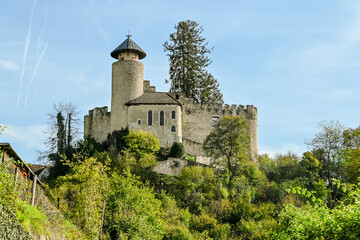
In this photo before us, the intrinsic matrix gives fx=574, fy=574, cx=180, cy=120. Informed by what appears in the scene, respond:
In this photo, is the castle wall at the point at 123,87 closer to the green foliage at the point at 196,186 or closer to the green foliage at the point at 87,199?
the green foliage at the point at 196,186

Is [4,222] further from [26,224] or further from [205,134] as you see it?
[205,134]

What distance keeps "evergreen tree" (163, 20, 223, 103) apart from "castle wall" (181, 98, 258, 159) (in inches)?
178

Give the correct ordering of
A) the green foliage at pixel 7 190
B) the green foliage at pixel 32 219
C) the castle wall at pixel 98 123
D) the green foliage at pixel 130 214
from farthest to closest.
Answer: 1. the castle wall at pixel 98 123
2. the green foliage at pixel 130 214
3. the green foliage at pixel 32 219
4. the green foliage at pixel 7 190

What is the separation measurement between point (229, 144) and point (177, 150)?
454 cm

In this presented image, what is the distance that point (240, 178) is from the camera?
4766cm

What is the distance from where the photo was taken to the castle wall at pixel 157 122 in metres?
51.1

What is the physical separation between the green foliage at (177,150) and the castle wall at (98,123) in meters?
7.30

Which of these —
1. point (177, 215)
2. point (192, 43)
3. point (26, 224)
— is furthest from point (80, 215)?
point (192, 43)

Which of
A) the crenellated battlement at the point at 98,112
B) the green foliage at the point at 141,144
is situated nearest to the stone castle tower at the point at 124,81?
the crenellated battlement at the point at 98,112

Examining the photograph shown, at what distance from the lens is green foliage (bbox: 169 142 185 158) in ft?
162

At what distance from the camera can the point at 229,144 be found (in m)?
48.6

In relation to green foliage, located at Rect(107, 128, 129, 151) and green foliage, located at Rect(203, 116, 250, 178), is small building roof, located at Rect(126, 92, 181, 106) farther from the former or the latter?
green foliage, located at Rect(203, 116, 250, 178)

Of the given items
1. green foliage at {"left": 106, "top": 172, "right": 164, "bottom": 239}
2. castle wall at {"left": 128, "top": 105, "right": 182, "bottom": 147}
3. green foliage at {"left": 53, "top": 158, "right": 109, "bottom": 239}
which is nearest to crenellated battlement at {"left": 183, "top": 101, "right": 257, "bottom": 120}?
castle wall at {"left": 128, "top": 105, "right": 182, "bottom": 147}

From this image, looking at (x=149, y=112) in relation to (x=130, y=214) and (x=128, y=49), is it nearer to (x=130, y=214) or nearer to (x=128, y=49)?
(x=128, y=49)
